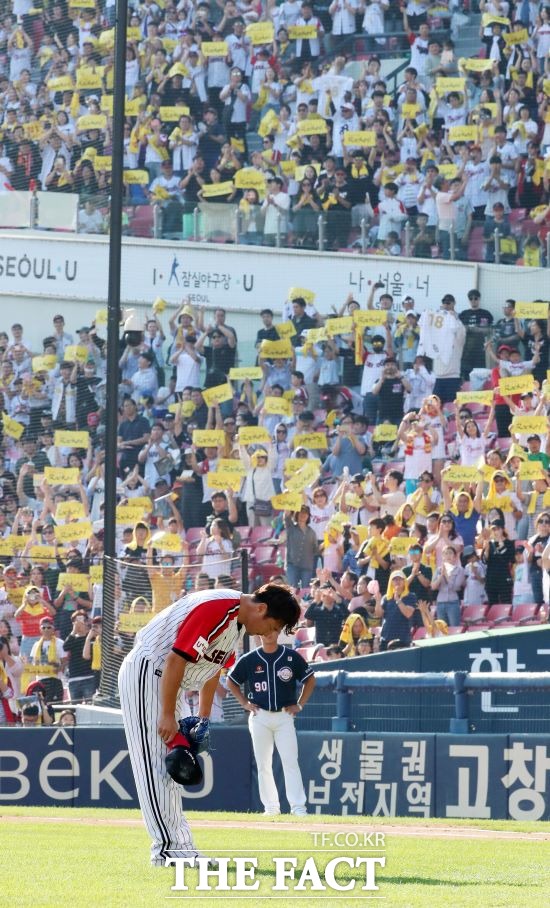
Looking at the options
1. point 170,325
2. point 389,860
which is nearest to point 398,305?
point 170,325

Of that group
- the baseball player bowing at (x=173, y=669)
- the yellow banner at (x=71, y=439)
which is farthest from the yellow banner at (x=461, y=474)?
the baseball player bowing at (x=173, y=669)

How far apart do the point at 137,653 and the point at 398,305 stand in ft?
51.4

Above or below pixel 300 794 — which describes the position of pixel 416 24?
above

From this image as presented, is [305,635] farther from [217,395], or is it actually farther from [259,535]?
[217,395]

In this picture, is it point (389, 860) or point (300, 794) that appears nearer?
point (389, 860)

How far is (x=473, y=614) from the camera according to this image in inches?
624

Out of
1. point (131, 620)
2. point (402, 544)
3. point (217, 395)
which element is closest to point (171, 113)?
point (217, 395)

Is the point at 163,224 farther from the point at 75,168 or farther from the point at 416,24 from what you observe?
the point at 416,24

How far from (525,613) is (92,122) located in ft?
38.1

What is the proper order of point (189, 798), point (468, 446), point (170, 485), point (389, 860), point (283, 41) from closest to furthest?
point (389, 860)
point (189, 798)
point (468, 446)
point (170, 485)
point (283, 41)

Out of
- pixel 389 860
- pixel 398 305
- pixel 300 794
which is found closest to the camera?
pixel 389 860

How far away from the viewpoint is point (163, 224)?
22.9 m

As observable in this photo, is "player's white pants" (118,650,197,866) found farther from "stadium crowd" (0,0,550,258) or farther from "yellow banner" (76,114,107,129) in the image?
"yellow banner" (76,114,107,129)

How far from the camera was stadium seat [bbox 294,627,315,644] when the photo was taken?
52.2ft
